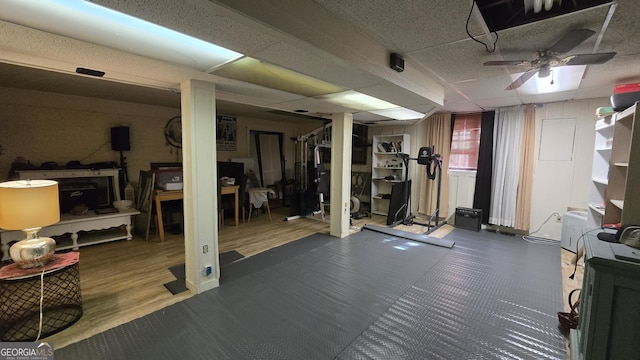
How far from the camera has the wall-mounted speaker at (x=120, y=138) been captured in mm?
4441

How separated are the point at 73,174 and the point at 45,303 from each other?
2.48m

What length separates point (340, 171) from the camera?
438 centimetres

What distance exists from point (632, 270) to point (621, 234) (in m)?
0.52

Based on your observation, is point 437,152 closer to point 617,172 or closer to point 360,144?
point 360,144

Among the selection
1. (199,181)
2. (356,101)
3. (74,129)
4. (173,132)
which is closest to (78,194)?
(74,129)

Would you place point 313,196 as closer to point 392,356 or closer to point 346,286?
point 346,286

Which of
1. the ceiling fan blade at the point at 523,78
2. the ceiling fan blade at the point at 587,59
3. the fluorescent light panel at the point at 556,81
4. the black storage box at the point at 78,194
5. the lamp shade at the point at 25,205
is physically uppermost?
the fluorescent light panel at the point at 556,81

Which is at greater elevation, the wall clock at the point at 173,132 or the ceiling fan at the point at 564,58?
the ceiling fan at the point at 564,58

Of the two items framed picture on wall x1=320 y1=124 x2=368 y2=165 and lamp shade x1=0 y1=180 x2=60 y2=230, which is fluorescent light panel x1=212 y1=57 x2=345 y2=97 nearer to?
lamp shade x1=0 y1=180 x2=60 y2=230

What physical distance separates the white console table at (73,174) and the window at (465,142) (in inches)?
241

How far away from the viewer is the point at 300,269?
3.17 m

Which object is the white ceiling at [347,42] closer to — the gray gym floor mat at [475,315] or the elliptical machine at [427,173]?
the elliptical machine at [427,173]

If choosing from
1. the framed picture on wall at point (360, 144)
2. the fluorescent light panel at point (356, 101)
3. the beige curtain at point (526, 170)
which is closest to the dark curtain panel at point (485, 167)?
the beige curtain at point (526, 170)

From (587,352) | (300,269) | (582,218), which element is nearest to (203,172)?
(300,269)
